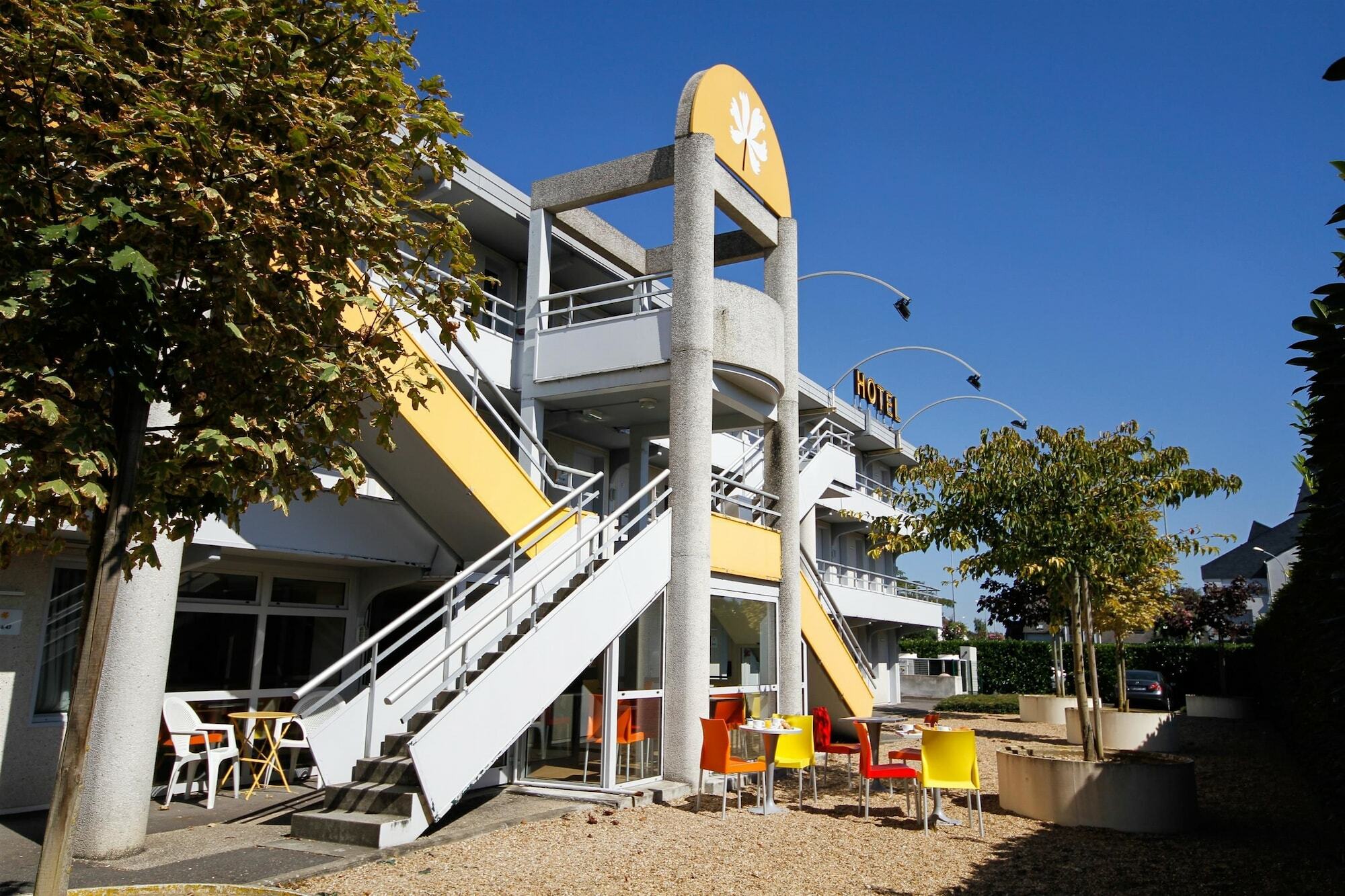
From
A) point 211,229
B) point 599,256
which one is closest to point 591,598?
point 211,229

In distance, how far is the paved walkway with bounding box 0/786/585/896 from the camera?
7.19 meters

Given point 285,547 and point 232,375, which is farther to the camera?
point 285,547

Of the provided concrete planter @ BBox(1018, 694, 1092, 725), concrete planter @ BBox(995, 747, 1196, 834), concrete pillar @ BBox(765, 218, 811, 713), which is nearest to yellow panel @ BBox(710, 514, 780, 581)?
concrete pillar @ BBox(765, 218, 811, 713)

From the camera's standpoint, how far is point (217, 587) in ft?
40.8

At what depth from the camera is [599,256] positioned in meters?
18.5

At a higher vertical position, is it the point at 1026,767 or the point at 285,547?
the point at 285,547

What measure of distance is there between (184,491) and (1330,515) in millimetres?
6153

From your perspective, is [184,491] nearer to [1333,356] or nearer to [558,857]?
[558,857]

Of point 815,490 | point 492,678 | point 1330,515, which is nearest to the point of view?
point 1330,515

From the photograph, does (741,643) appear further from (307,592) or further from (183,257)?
(183,257)

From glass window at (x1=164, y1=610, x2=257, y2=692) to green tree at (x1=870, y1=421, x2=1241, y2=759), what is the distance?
9.31m

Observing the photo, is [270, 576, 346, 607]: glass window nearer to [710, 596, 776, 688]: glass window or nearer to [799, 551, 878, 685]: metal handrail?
[710, 596, 776, 688]: glass window

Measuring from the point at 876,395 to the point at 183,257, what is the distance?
36.5 metres

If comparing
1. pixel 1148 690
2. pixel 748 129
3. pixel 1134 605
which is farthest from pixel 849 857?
pixel 1148 690
